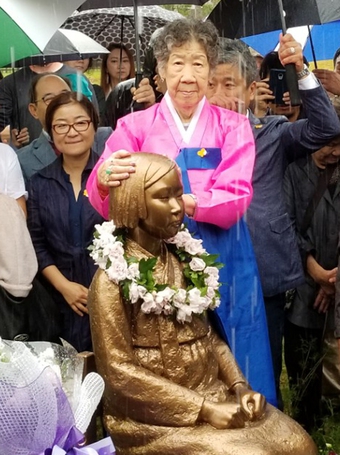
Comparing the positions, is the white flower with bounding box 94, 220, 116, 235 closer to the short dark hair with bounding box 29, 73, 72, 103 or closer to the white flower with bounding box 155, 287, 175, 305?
the white flower with bounding box 155, 287, 175, 305

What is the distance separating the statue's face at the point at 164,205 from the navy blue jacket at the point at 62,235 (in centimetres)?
161

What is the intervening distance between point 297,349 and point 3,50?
8.20ft

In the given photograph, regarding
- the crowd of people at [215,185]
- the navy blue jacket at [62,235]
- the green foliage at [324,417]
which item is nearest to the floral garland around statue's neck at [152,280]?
the crowd of people at [215,185]

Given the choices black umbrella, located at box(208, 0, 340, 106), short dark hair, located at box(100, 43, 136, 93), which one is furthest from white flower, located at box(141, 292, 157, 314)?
short dark hair, located at box(100, 43, 136, 93)

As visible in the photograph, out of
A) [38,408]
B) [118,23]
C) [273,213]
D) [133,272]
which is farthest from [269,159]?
[118,23]

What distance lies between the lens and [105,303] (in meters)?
3.64

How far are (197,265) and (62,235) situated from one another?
1665 mm

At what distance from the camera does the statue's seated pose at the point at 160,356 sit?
11.7 feet

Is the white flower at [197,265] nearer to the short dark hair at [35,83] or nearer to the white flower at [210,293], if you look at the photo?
the white flower at [210,293]

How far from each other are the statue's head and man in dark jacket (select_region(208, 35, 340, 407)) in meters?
1.32

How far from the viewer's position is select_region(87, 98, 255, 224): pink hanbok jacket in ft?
13.9

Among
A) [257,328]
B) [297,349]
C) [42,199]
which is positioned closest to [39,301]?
[42,199]

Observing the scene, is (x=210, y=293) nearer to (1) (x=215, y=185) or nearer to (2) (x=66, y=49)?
(1) (x=215, y=185)

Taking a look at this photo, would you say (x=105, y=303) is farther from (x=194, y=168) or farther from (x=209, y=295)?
(x=194, y=168)
